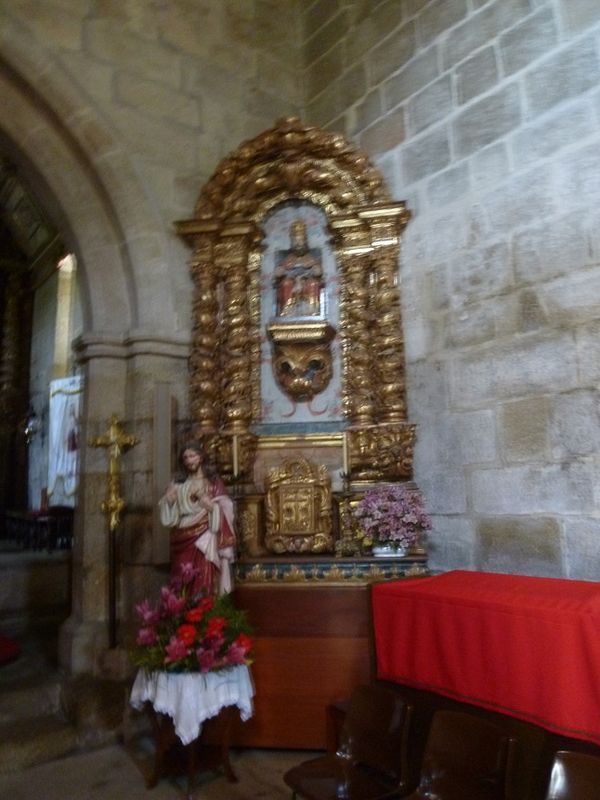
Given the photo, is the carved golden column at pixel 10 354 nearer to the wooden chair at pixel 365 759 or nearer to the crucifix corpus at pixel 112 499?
the crucifix corpus at pixel 112 499

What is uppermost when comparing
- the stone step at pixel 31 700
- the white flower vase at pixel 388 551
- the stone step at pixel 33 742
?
the white flower vase at pixel 388 551

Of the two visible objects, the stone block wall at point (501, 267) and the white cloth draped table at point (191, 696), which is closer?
the white cloth draped table at point (191, 696)

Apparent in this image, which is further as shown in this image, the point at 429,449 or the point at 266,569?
the point at 429,449

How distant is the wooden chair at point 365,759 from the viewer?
2391 millimetres

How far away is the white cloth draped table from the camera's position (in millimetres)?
2906

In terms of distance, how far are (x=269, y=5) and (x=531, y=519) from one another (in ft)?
17.0

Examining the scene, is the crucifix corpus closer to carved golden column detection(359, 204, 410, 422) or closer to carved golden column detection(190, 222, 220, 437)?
carved golden column detection(190, 222, 220, 437)

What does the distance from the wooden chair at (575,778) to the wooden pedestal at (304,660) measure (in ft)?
4.92

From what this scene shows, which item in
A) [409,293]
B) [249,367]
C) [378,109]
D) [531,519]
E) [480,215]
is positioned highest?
[378,109]

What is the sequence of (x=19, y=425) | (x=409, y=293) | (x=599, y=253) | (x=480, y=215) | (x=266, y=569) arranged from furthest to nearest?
(x=19, y=425) → (x=409, y=293) → (x=480, y=215) → (x=266, y=569) → (x=599, y=253)

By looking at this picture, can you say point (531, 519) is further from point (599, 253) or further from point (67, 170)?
point (67, 170)

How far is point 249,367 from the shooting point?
15.4 feet

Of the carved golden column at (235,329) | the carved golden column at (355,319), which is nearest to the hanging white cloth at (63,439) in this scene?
the carved golden column at (235,329)

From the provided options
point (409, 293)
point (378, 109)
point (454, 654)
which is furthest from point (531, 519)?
point (378, 109)
